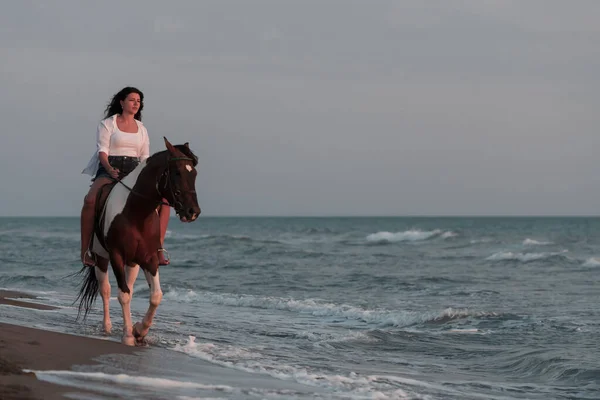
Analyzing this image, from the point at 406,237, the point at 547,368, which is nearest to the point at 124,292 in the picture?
the point at 547,368

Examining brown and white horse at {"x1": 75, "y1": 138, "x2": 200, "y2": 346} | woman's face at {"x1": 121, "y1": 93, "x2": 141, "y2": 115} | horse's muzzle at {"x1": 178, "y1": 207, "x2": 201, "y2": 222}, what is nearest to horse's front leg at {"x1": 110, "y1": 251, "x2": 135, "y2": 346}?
brown and white horse at {"x1": 75, "y1": 138, "x2": 200, "y2": 346}

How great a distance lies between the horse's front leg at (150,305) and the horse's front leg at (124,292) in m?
0.11

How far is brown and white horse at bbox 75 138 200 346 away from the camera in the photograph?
22.5ft

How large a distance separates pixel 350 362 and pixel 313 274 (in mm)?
13575

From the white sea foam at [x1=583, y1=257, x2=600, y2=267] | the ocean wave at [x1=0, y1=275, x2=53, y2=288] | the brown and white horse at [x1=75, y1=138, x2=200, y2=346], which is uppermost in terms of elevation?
the brown and white horse at [x1=75, y1=138, x2=200, y2=346]

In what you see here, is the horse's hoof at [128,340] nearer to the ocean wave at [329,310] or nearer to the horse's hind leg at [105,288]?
the horse's hind leg at [105,288]

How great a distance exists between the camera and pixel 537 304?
1495cm

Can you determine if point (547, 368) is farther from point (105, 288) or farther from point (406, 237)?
point (406, 237)

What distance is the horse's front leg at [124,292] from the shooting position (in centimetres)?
→ 738

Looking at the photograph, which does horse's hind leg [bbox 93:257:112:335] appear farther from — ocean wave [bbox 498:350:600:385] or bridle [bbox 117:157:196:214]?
ocean wave [bbox 498:350:600:385]

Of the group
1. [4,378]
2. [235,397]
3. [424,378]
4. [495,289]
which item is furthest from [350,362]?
[495,289]

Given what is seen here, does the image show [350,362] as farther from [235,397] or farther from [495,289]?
[495,289]

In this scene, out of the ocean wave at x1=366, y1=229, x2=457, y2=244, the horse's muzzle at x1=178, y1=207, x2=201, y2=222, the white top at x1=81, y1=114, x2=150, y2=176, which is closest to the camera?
the horse's muzzle at x1=178, y1=207, x2=201, y2=222

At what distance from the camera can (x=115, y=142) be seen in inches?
311
